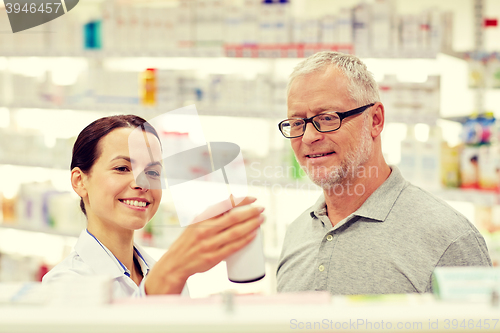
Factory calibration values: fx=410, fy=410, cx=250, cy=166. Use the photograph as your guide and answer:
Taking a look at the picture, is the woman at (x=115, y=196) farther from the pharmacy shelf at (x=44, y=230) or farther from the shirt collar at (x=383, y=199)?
the pharmacy shelf at (x=44, y=230)

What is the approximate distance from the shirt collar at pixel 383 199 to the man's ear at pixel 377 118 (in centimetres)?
13

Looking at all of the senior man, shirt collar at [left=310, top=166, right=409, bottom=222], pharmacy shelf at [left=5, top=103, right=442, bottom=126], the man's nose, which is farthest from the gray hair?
pharmacy shelf at [left=5, top=103, right=442, bottom=126]

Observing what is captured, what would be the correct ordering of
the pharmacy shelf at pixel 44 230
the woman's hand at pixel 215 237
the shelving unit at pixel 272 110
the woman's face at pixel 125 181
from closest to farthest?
1. the woman's hand at pixel 215 237
2. the woman's face at pixel 125 181
3. the shelving unit at pixel 272 110
4. the pharmacy shelf at pixel 44 230

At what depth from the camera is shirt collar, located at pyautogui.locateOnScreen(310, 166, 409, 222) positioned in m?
1.16

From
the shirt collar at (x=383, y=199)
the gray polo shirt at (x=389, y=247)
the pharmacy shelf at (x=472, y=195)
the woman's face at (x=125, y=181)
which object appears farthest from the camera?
the pharmacy shelf at (x=472, y=195)

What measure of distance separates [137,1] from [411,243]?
273 centimetres

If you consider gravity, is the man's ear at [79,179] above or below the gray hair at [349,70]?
below

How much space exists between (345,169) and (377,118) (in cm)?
21

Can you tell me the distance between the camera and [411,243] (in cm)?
109

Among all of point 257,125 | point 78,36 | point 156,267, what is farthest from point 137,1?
point 156,267

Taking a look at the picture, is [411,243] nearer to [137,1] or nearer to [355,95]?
[355,95]

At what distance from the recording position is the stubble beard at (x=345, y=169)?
1207 millimetres

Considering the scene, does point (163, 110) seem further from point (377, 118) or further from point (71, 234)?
point (377, 118)

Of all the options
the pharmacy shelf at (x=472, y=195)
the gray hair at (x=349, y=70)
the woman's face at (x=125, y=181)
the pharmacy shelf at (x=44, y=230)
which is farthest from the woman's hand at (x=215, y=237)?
the pharmacy shelf at (x=44, y=230)
